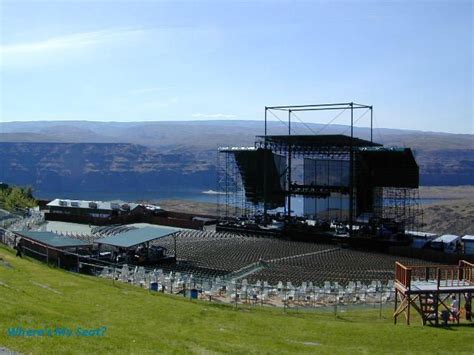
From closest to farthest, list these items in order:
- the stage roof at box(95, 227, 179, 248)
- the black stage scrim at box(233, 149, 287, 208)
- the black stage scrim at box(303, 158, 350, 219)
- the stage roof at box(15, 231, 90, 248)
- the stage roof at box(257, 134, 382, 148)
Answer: the stage roof at box(15, 231, 90, 248) < the stage roof at box(95, 227, 179, 248) < the stage roof at box(257, 134, 382, 148) < the black stage scrim at box(303, 158, 350, 219) < the black stage scrim at box(233, 149, 287, 208)

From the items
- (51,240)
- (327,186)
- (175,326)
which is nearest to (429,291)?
(175,326)

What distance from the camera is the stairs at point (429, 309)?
59.1ft

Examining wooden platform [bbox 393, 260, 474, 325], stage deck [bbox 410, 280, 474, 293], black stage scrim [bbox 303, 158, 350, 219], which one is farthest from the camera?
black stage scrim [bbox 303, 158, 350, 219]

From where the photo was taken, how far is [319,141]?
52.6 metres

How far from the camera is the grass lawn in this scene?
11359 mm

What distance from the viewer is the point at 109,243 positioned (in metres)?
32.0

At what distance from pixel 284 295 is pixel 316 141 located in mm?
31497

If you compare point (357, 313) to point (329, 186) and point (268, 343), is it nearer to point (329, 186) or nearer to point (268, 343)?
point (268, 343)

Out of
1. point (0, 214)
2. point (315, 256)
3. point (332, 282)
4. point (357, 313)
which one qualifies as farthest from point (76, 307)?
point (0, 214)

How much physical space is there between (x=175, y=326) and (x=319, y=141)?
3929 centimetres

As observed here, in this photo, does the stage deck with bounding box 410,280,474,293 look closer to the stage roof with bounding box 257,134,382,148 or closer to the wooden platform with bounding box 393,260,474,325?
the wooden platform with bounding box 393,260,474,325

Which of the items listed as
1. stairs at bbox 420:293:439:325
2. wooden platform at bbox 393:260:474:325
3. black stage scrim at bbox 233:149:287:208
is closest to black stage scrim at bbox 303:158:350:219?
black stage scrim at bbox 233:149:287:208

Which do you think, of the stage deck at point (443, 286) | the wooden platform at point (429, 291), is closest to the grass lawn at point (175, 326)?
the wooden platform at point (429, 291)

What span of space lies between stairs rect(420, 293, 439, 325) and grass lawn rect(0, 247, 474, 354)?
54cm
